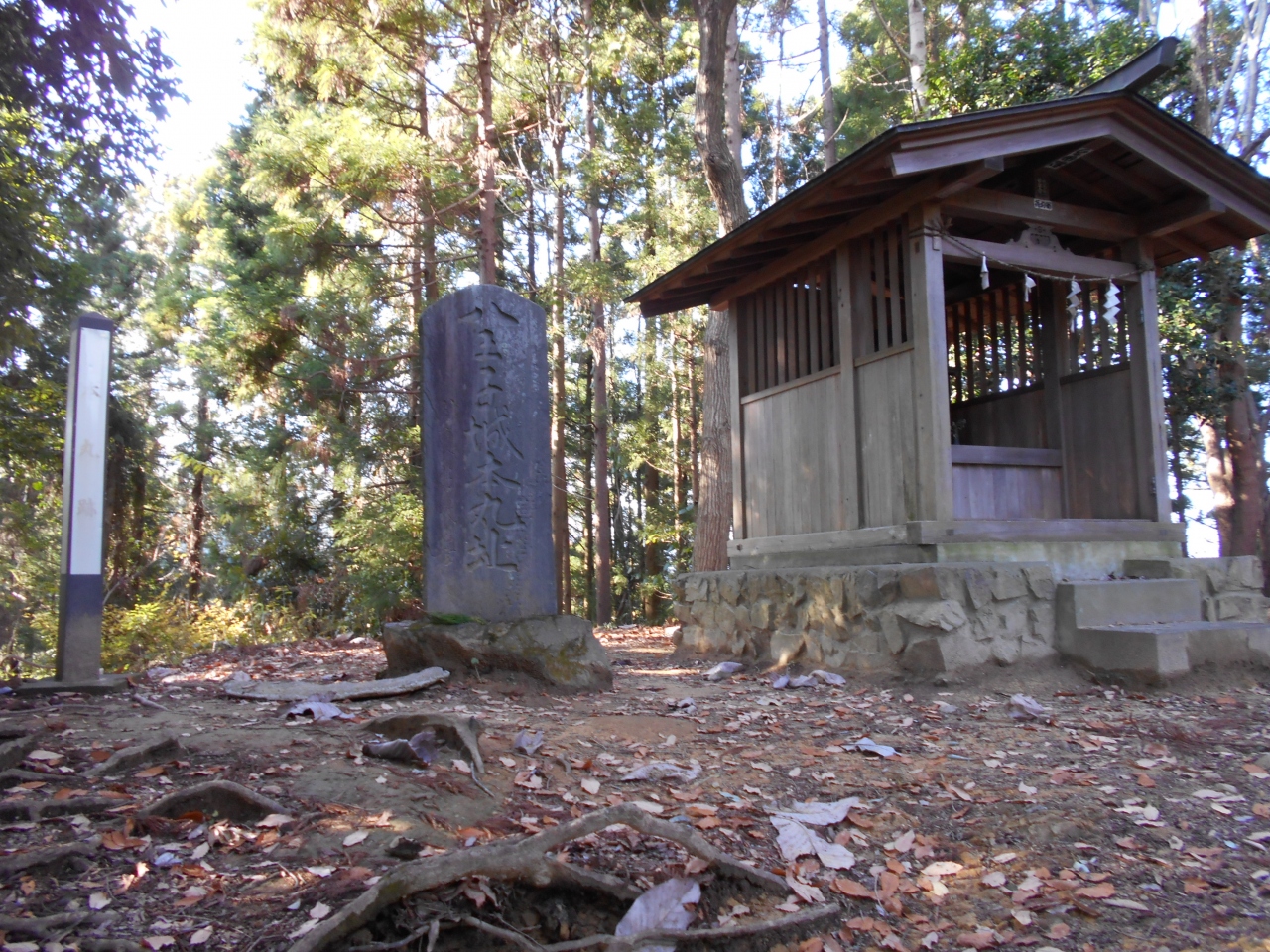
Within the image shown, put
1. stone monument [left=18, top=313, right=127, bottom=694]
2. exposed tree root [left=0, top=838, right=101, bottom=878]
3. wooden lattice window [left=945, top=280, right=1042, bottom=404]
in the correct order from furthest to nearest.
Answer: wooden lattice window [left=945, top=280, right=1042, bottom=404], stone monument [left=18, top=313, right=127, bottom=694], exposed tree root [left=0, top=838, right=101, bottom=878]

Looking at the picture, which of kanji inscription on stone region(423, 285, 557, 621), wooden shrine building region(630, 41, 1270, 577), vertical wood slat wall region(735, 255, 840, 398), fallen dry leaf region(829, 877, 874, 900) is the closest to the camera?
fallen dry leaf region(829, 877, 874, 900)

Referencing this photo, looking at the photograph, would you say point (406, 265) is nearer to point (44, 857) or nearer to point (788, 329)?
point (788, 329)

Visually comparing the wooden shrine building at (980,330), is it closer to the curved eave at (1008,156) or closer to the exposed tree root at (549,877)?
the curved eave at (1008,156)

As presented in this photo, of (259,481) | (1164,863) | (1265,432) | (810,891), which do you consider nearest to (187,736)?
(810,891)

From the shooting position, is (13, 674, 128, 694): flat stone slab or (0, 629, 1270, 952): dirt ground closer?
(0, 629, 1270, 952): dirt ground

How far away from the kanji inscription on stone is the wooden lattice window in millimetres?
4647

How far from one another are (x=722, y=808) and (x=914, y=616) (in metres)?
2.98

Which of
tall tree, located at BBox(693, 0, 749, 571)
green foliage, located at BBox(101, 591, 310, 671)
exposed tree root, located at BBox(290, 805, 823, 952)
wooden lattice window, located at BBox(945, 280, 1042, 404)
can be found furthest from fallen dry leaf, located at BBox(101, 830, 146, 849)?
tall tree, located at BBox(693, 0, 749, 571)

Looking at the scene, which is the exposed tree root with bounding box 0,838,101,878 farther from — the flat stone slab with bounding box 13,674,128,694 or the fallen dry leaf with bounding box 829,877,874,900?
the flat stone slab with bounding box 13,674,128,694

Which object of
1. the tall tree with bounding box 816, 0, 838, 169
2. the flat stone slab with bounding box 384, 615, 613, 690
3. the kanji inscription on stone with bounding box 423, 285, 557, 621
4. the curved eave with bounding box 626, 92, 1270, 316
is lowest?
the flat stone slab with bounding box 384, 615, 613, 690

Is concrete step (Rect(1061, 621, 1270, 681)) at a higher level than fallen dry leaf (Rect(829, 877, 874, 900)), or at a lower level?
higher

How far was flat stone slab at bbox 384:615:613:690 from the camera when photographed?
6094mm

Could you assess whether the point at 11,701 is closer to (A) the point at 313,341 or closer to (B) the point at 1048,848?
(B) the point at 1048,848

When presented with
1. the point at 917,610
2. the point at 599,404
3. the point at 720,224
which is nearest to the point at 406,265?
the point at 599,404
